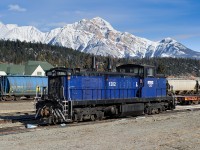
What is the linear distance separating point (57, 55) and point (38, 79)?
146m

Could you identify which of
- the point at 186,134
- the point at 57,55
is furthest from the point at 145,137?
the point at 57,55

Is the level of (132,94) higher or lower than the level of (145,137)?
higher

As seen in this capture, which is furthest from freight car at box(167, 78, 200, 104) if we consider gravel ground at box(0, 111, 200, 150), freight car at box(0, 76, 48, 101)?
gravel ground at box(0, 111, 200, 150)

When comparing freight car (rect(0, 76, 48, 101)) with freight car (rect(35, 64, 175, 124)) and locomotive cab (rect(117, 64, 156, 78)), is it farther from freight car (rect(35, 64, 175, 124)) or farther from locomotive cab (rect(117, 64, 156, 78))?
freight car (rect(35, 64, 175, 124))

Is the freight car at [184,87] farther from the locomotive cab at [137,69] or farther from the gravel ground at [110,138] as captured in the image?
the gravel ground at [110,138]

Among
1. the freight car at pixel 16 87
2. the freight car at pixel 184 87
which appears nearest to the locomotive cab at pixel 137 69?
the freight car at pixel 16 87

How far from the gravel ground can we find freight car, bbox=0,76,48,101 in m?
29.0

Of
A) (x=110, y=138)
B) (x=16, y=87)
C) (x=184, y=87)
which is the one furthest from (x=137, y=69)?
(x=184, y=87)

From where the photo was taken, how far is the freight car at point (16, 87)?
4553 centimetres

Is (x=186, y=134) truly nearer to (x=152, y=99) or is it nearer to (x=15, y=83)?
(x=152, y=99)

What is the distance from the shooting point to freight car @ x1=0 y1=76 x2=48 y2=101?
149ft

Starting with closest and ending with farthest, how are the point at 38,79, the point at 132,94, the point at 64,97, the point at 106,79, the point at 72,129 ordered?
the point at 72,129 < the point at 64,97 < the point at 106,79 < the point at 132,94 < the point at 38,79

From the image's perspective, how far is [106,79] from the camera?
21.7 metres

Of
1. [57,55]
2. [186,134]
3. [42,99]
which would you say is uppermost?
[57,55]
